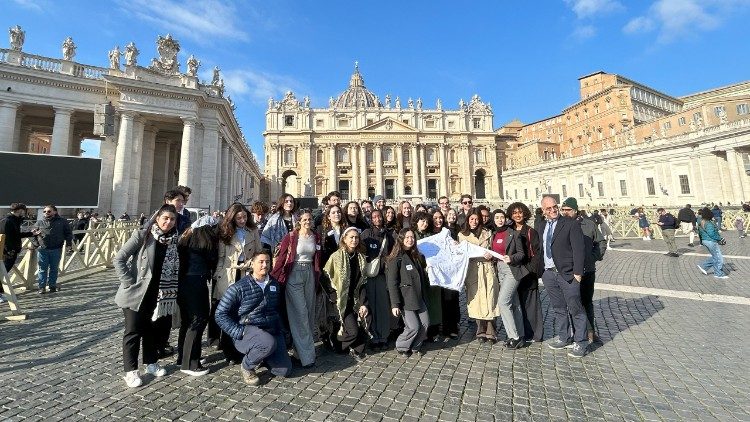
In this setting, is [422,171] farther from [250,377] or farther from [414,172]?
[250,377]

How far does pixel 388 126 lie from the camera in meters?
60.2

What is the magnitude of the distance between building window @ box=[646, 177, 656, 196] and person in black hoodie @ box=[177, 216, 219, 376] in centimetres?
4138

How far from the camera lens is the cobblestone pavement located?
9.33 ft

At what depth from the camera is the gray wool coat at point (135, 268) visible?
10.7 feet

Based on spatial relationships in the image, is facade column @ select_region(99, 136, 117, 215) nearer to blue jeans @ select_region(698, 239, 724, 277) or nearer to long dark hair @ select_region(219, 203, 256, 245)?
long dark hair @ select_region(219, 203, 256, 245)

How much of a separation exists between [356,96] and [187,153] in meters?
58.4

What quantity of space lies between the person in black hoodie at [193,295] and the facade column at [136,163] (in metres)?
18.9

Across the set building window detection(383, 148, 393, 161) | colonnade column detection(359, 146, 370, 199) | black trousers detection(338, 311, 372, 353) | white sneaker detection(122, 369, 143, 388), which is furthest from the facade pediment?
white sneaker detection(122, 369, 143, 388)

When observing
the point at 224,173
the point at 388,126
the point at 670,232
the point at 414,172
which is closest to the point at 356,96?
the point at 388,126

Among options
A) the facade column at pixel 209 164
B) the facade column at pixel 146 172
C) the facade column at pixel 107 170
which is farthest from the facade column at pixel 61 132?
the facade column at pixel 209 164

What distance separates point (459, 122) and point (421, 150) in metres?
10.2

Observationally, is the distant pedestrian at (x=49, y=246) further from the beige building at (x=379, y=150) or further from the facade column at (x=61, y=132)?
the beige building at (x=379, y=150)

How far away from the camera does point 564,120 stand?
58062 millimetres

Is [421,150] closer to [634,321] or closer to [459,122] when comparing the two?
[459,122]
